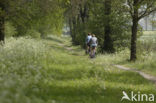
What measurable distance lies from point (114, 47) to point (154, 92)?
1930 centimetres

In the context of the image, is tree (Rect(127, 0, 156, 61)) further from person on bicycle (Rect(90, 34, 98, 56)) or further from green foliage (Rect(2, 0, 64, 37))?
green foliage (Rect(2, 0, 64, 37))

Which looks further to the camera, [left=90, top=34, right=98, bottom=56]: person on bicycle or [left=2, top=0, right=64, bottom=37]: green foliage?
[left=90, top=34, right=98, bottom=56]: person on bicycle

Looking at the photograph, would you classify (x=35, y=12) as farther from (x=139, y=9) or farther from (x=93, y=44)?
(x=139, y=9)

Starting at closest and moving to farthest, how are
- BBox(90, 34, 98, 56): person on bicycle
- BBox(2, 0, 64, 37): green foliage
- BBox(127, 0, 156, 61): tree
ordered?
BBox(127, 0, 156, 61): tree < BBox(2, 0, 64, 37): green foliage < BBox(90, 34, 98, 56): person on bicycle

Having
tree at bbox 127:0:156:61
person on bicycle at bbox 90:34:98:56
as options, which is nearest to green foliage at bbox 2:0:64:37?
person on bicycle at bbox 90:34:98:56

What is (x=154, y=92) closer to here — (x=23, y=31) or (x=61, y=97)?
(x=61, y=97)

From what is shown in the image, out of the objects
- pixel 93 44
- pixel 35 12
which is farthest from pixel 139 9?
pixel 35 12

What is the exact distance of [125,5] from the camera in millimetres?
19594

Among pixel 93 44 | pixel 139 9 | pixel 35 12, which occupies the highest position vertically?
pixel 35 12

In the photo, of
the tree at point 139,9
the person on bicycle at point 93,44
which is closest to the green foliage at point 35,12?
the person on bicycle at point 93,44

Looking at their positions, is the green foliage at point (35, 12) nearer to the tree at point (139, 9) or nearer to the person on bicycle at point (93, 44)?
the person on bicycle at point (93, 44)

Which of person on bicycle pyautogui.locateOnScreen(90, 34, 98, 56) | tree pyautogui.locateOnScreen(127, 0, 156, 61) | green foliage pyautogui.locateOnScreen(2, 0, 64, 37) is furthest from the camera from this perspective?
person on bicycle pyautogui.locateOnScreen(90, 34, 98, 56)

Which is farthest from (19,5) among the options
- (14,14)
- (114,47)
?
(114,47)

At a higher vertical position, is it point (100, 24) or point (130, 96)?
point (100, 24)
